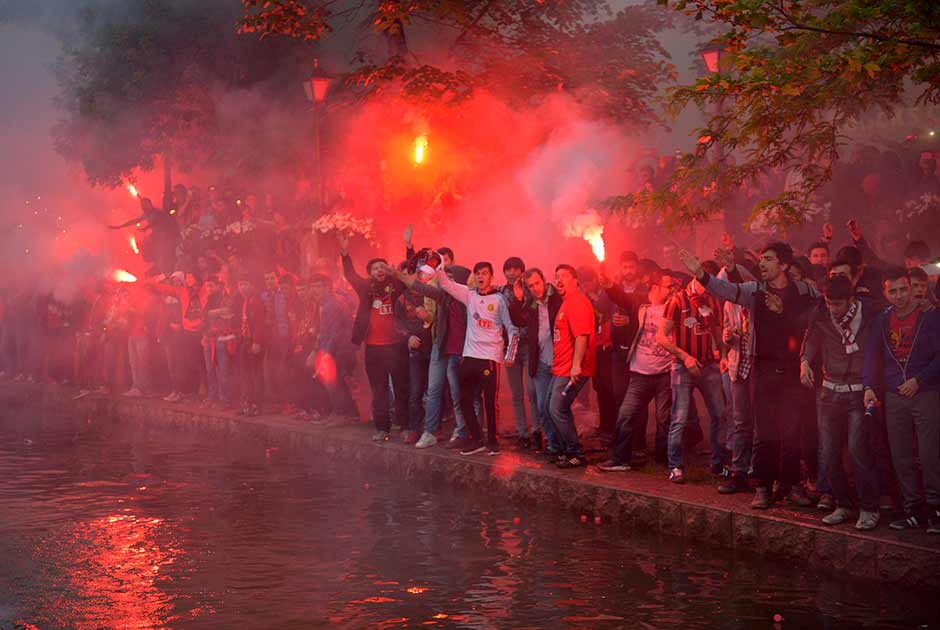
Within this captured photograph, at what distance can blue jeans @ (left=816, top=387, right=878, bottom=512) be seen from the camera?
330 inches

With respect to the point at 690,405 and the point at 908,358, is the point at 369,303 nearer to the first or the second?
the point at 690,405

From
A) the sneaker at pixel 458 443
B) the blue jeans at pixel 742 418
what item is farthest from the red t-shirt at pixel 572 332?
the blue jeans at pixel 742 418

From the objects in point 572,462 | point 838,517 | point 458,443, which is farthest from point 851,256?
point 458,443

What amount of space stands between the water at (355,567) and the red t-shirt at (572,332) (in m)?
1.43

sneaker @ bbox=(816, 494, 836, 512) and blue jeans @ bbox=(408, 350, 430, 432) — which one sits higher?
blue jeans @ bbox=(408, 350, 430, 432)

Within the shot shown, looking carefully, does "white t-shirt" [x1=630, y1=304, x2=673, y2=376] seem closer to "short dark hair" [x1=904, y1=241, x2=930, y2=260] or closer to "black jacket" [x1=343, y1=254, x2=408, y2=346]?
"short dark hair" [x1=904, y1=241, x2=930, y2=260]

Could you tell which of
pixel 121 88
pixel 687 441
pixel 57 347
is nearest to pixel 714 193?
pixel 687 441

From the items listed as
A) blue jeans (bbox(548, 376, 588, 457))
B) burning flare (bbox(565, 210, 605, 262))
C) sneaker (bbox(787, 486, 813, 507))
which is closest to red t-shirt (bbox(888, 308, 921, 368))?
sneaker (bbox(787, 486, 813, 507))

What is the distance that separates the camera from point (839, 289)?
884cm

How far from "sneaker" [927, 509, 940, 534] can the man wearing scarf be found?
0.41 m

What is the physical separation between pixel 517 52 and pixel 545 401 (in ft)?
42.8

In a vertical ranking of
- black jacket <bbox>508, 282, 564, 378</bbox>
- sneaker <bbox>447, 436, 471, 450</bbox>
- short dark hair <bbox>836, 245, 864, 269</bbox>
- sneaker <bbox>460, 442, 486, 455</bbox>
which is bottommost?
sneaker <bbox>460, 442, 486, 455</bbox>

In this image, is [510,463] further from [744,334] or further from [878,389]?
[878,389]

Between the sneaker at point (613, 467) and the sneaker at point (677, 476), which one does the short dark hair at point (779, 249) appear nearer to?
the sneaker at point (677, 476)
